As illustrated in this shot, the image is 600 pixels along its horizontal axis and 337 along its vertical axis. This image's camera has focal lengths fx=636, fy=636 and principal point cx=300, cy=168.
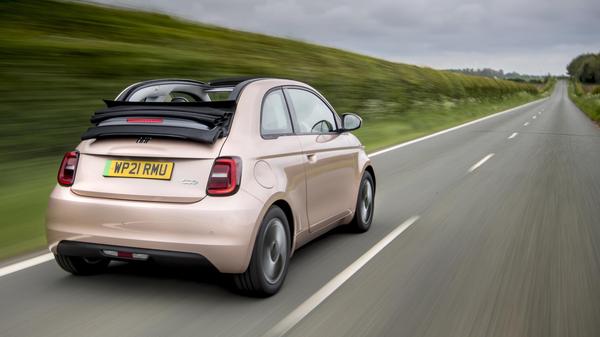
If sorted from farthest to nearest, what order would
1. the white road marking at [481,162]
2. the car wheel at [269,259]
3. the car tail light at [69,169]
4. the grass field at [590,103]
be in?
the grass field at [590,103] → the white road marking at [481,162] → the car tail light at [69,169] → the car wheel at [269,259]

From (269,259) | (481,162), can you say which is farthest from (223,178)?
(481,162)

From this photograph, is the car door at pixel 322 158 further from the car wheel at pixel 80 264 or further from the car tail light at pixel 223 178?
the car wheel at pixel 80 264

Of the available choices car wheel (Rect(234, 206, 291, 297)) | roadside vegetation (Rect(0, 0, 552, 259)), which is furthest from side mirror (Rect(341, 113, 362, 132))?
roadside vegetation (Rect(0, 0, 552, 259))

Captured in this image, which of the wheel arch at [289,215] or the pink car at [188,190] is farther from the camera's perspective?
the wheel arch at [289,215]

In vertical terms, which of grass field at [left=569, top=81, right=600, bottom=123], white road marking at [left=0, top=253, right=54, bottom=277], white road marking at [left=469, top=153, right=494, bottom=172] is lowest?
grass field at [left=569, top=81, right=600, bottom=123]

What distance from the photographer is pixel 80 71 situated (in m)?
10.6

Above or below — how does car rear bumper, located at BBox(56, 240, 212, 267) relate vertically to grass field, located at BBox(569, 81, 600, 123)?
above

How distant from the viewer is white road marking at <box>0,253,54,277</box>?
16.5 ft

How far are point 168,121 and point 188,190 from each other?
54 centimetres

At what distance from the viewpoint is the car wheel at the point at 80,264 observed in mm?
4809

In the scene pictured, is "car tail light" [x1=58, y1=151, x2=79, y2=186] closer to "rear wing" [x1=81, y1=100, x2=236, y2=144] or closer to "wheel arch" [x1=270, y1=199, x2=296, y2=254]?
"rear wing" [x1=81, y1=100, x2=236, y2=144]

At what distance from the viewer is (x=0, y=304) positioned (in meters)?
4.28

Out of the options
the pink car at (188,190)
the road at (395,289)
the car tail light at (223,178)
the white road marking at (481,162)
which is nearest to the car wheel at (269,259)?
the pink car at (188,190)

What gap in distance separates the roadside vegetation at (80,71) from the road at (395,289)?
64.8 inches
